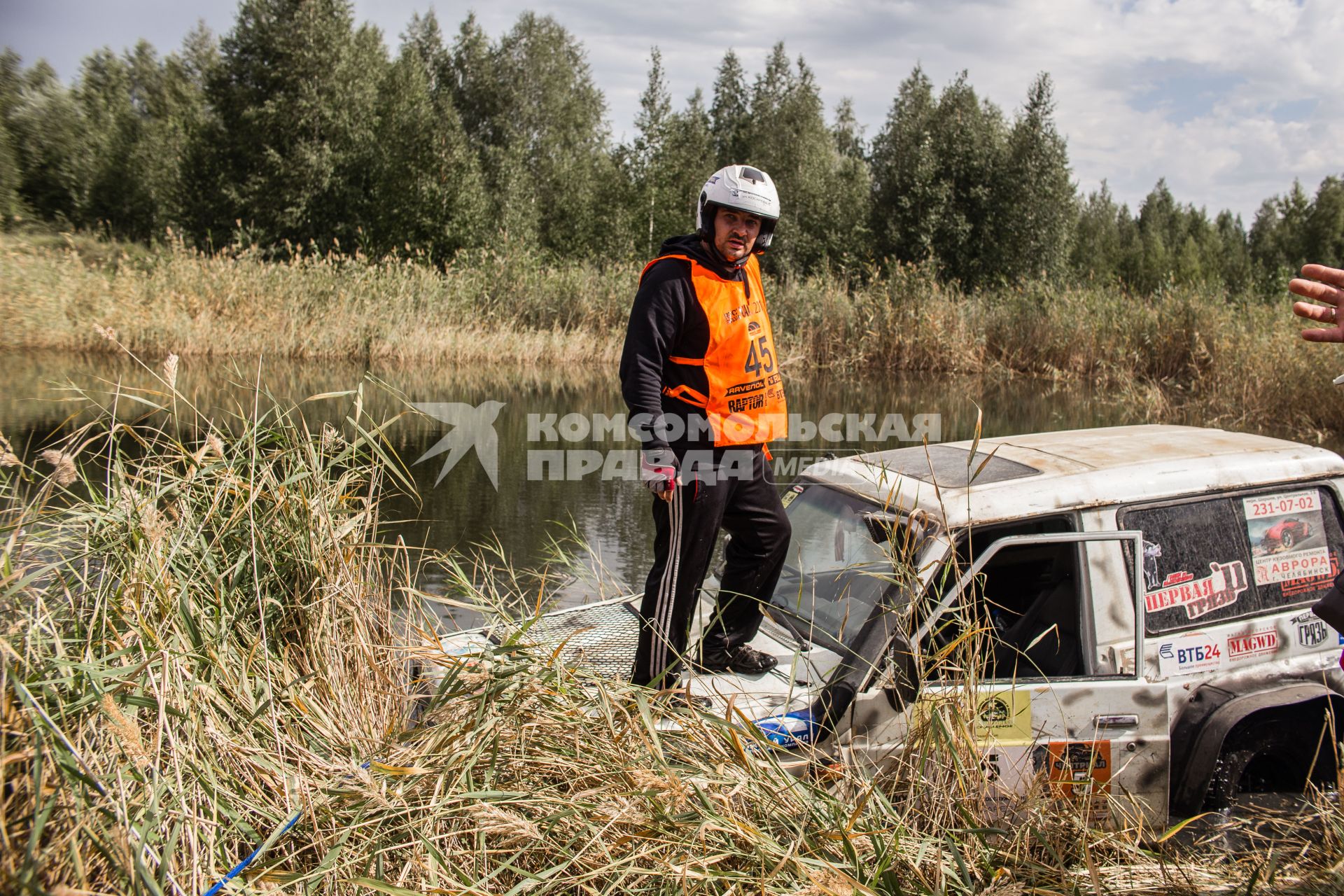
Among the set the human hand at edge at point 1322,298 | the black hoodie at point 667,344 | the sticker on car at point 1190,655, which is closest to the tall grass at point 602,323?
the sticker on car at point 1190,655

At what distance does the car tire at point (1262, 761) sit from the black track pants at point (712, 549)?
184 cm

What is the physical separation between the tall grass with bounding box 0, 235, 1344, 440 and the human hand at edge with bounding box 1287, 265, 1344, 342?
11039 millimetres

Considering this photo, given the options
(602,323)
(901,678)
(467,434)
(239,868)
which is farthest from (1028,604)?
(602,323)

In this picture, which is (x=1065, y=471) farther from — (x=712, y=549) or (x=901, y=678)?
(x=712, y=549)

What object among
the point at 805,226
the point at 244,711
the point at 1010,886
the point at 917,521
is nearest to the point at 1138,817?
the point at 1010,886

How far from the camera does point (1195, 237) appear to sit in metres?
95.2

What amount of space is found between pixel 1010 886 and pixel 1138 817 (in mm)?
783

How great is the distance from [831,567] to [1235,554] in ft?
5.31

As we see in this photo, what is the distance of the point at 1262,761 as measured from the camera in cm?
395

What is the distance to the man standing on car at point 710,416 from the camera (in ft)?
13.1

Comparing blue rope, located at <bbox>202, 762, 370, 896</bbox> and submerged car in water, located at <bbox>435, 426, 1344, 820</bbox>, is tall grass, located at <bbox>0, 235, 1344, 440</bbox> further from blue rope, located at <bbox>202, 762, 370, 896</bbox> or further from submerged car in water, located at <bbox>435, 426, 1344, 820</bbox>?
blue rope, located at <bbox>202, 762, 370, 896</bbox>

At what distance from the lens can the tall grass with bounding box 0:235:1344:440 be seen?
50.0 feet

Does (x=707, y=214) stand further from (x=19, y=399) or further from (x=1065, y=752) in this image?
(x=19, y=399)

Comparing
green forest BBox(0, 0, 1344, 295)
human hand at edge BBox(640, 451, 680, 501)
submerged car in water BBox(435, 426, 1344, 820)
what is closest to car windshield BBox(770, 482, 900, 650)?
submerged car in water BBox(435, 426, 1344, 820)
